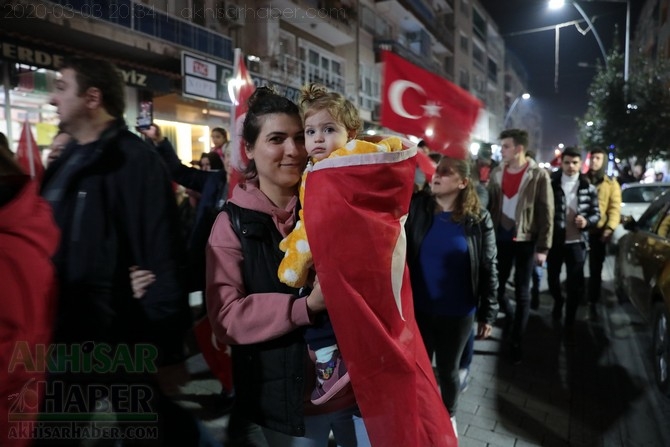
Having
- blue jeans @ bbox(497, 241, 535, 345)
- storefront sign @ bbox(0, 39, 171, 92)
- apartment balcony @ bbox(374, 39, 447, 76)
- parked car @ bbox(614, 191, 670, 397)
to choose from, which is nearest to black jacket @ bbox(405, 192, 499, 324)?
blue jeans @ bbox(497, 241, 535, 345)

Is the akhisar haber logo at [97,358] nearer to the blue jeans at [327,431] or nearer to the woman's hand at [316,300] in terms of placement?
the blue jeans at [327,431]

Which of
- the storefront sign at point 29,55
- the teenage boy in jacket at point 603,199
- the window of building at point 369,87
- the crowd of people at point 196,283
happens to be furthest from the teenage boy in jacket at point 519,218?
the window of building at point 369,87

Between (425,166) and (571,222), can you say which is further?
(571,222)

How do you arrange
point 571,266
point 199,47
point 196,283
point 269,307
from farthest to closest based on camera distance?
1. point 199,47
2. point 571,266
3. point 196,283
4. point 269,307

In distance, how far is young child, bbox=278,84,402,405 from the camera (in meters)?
1.64

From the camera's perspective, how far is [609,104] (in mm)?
22828

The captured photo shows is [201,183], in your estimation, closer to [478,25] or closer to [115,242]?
[115,242]

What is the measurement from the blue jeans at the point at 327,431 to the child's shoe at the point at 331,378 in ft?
0.46

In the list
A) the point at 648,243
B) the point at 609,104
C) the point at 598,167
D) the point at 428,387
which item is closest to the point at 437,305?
the point at 428,387

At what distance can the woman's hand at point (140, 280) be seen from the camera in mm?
2048

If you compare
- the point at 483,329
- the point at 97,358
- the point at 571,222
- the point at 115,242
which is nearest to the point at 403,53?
the point at 571,222

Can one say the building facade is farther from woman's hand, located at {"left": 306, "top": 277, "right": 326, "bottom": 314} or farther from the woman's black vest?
woman's hand, located at {"left": 306, "top": 277, "right": 326, "bottom": 314}

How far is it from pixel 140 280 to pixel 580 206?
527cm

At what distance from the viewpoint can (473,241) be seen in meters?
3.27
